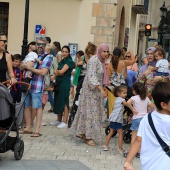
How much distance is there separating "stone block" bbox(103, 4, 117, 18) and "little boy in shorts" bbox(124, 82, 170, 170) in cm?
1256

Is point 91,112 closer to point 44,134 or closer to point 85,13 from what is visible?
point 44,134

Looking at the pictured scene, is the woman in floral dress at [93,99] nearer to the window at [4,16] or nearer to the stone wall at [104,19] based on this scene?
the stone wall at [104,19]

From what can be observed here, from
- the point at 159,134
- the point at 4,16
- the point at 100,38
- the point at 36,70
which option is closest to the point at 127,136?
the point at 36,70

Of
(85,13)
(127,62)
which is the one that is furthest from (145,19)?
(127,62)

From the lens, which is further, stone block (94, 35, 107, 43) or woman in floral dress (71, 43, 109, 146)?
stone block (94, 35, 107, 43)

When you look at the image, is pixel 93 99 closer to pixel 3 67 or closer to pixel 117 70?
pixel 117 70

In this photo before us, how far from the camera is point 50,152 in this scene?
752 centimetres

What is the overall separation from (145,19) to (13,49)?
29.0 meters

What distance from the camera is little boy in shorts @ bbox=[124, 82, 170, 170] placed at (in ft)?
12.8

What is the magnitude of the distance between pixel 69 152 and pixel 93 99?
107cm

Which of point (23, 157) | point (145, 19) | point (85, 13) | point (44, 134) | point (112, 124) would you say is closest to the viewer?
point (23, 157)

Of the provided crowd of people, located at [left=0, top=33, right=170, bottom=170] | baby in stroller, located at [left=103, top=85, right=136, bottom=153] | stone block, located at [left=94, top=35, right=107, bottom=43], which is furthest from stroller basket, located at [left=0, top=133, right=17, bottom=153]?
stone block, located at [left=94, top=35, right=107, bottom=43]

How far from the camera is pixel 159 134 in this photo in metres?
3.95

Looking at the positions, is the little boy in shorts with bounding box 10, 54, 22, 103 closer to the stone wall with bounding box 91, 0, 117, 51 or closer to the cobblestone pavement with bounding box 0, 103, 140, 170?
the cobblestone pavement with bounding box 0, 103, 140, 170
